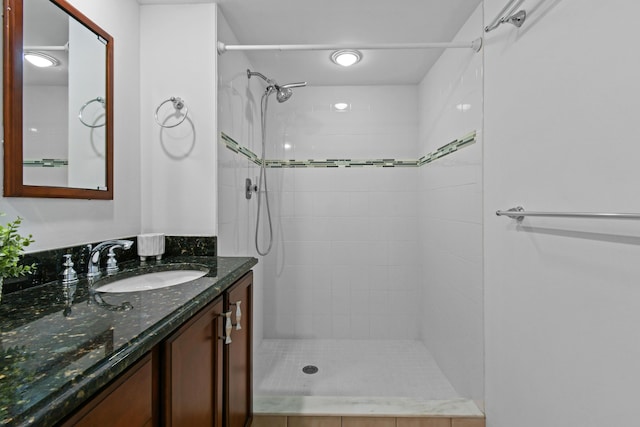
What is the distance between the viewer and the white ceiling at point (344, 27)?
169 cm

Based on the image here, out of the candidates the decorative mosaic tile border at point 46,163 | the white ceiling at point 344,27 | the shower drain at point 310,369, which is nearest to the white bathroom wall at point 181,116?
the white ceiling at point 344,27

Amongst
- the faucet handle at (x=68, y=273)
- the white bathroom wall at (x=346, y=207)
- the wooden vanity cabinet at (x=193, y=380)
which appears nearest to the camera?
the wooden vanity cabinet at (x=193, y=380)

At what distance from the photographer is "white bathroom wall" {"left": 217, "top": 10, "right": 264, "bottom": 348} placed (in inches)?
68.6

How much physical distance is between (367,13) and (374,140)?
3.73ft

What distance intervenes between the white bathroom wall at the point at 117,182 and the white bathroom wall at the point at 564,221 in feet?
5.98

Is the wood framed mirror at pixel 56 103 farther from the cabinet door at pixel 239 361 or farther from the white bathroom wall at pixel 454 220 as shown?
the white bathroom wall at pixel 454 220

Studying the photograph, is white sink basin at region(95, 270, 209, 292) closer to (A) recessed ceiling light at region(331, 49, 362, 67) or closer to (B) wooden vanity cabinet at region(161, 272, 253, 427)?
(B) wooden vanity cabinet at region(161, 272, 253, 427)

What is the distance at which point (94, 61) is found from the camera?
135 centimetres

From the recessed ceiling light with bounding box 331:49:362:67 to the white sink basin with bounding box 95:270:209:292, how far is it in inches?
66.9

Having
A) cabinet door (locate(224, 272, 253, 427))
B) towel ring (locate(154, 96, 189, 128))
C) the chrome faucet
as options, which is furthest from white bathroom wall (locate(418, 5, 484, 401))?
the chrome faucet

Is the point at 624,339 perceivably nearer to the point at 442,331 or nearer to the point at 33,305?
the point at 442,331

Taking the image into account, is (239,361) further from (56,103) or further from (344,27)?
(344,27)

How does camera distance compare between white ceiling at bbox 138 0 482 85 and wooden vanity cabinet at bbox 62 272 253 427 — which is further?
white ceiling at bbox 138 0 482 85

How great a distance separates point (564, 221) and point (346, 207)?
181cm
